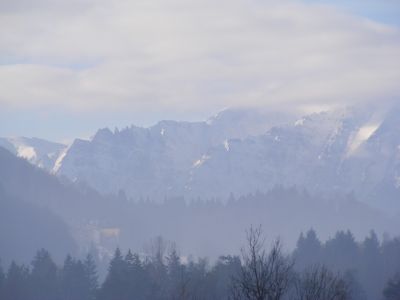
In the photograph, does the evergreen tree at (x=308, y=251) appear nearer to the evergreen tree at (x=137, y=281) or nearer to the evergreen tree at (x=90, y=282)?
the evergreen tree at (x=90, y=282)

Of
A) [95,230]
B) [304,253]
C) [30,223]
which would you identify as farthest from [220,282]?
[95,230]

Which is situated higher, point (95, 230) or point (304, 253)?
point (95, 230)

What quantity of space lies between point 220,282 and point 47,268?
17050 mm

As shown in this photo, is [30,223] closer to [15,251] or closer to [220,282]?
[15,251]

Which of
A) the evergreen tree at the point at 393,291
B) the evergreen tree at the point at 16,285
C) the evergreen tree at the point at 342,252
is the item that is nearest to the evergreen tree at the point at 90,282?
the evergreen tree at the point at 16,285

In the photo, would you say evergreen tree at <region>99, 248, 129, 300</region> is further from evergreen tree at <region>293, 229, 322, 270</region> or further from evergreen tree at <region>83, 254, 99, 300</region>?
evergreen tree at <region>293, 229, 322, 270</region>

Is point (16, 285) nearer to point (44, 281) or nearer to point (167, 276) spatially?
point (44, 281)

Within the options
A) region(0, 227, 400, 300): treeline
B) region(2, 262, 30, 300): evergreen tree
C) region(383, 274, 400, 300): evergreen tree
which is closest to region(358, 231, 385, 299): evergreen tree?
region(0, 227, 400, 300): treeline

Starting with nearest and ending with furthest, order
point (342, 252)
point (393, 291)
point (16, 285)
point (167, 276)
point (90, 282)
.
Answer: point (393, 291), point (16, 285), point (167, 276), point (90, 282), point (342, 252)

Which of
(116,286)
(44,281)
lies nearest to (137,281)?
(116,286)

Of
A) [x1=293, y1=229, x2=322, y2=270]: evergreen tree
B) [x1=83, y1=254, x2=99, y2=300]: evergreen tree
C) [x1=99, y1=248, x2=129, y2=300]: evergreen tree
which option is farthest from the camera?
Answer: [x1=293, y1=229, x2=322, y2=270]: evergreen tree

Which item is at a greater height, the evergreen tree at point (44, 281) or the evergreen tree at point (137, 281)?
the evergreen tree at point (44, 281)

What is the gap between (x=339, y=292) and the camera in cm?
3825

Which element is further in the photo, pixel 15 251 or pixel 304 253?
pixel 15 251
